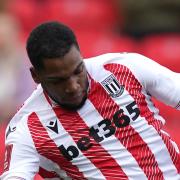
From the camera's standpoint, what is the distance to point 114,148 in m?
3.36

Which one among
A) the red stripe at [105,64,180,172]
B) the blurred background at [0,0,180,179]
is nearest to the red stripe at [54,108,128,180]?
the red stripe at [105,64,180,172]

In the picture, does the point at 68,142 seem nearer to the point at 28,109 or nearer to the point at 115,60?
the point at 28,109

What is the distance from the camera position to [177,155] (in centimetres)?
348

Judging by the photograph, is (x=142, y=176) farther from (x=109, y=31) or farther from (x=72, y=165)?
(x=109, y=31)

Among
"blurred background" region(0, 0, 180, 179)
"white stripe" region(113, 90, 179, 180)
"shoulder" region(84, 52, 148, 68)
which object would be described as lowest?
"blurred background" region(0, 0, 180, 179)

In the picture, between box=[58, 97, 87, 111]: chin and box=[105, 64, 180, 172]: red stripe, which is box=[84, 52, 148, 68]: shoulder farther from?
box=[58, 97, 87, 111]: chin

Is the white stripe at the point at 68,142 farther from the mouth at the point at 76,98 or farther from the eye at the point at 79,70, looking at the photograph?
the eye at the point at 79,70

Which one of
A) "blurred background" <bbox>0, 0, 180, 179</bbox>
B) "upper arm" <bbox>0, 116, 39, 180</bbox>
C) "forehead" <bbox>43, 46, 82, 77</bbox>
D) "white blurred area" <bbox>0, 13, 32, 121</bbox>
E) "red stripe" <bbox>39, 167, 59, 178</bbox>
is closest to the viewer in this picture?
"forehead" <bbox>43, 46, 82, 77</bbox>

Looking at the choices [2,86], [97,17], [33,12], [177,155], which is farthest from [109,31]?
[177,155]

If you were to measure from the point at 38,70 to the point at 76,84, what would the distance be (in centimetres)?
16

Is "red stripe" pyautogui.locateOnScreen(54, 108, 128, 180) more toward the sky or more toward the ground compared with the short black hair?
more toward the ground

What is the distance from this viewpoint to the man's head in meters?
3.13

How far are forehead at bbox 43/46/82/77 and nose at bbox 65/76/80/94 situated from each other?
1.0 inches

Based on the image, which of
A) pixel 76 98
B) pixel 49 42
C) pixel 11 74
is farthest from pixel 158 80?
pixel 11 74
